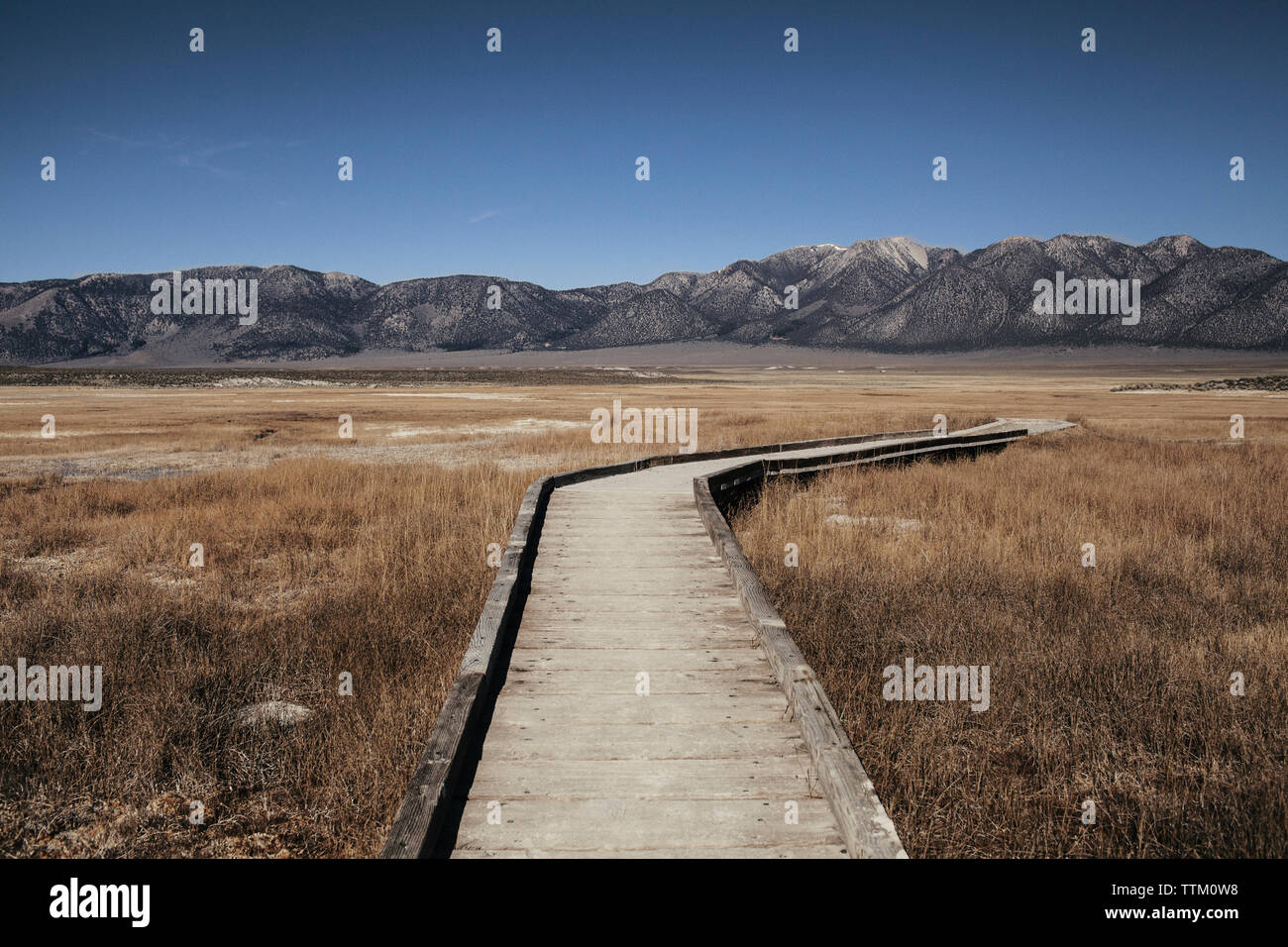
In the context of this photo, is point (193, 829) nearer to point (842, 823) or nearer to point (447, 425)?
point (842, 823)

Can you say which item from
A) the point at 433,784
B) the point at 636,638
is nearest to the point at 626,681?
the point at 636,638

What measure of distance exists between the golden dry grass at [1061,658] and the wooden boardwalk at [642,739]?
2.90ft

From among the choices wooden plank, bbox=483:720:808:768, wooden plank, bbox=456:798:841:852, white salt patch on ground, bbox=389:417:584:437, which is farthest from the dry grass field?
white salt patch on ground, bbox=389:417:584:437

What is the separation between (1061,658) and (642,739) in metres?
4.10

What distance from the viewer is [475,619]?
7.06 m

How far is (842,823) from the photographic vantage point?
3.04 metres

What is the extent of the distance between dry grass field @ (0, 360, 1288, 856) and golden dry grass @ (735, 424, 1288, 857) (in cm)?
3

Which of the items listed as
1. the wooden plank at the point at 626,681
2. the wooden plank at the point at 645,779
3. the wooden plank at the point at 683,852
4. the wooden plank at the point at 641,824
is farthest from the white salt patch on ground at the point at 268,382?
the wooden plank at the point at 683,852

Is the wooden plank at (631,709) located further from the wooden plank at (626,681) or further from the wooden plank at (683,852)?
the wooden plank at (683,852)

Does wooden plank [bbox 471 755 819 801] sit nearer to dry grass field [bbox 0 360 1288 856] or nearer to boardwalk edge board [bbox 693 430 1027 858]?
boardwalk edge board [bbox 693 430 1027 858]

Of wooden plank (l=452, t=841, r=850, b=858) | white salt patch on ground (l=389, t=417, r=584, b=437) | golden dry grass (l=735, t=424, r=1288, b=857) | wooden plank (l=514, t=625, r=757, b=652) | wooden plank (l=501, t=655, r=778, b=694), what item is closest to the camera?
wooden plank (l=452, t=841, r=850, b=858)

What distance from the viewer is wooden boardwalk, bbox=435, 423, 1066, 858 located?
3.09 m

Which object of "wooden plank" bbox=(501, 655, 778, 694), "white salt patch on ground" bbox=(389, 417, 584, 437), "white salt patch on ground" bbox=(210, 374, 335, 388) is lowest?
"wooden plank" bbox=(501, 655, 778, 694)

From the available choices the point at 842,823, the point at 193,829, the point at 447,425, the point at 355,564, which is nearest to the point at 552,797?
the point at 842,823
